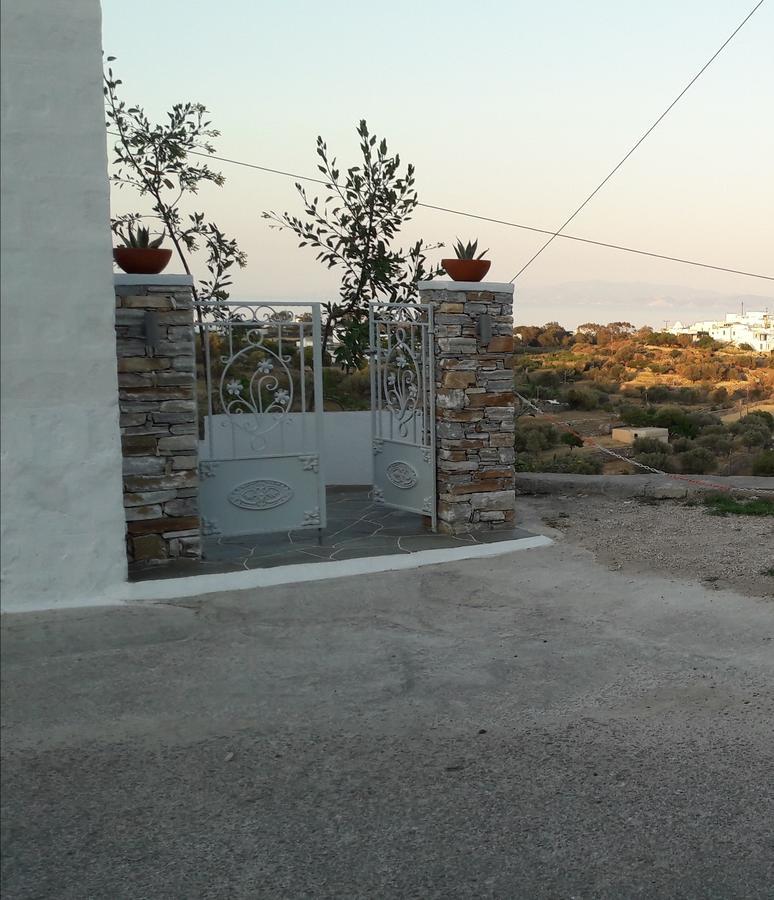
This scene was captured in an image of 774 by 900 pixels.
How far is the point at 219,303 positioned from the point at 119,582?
217 centimetres

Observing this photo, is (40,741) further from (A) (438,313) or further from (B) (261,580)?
(A) (438,313)

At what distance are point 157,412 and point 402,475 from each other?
2498 millimetres

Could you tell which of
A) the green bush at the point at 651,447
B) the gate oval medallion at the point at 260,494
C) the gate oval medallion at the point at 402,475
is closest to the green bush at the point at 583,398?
the green bush at the point at 651,447

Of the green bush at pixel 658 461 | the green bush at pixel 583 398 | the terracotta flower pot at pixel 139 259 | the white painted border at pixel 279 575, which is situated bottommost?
the white painted border at pixel 279 575

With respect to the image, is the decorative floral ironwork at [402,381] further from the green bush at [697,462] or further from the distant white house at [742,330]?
the distant white house at [742,330]

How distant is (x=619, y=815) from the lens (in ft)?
11.3

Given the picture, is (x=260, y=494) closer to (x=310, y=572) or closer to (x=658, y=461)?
(x=310, y=572)

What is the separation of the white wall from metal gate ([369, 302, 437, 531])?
281 centimetres

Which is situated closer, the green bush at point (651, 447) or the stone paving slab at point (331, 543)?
the stone paving slab at point (331, 543)

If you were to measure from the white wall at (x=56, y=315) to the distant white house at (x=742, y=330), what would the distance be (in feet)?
81.0

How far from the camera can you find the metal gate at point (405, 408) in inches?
309

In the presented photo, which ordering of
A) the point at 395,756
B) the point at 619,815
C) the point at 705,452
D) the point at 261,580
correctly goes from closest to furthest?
the point at 619,815
the point at 395,756
the point at 261,580
the point at 705,452

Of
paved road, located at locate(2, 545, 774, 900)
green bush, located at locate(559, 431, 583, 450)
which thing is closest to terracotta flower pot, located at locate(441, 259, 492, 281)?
paved road, located at locate(2, 545, 774, 900)

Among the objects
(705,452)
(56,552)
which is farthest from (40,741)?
(705,452)
